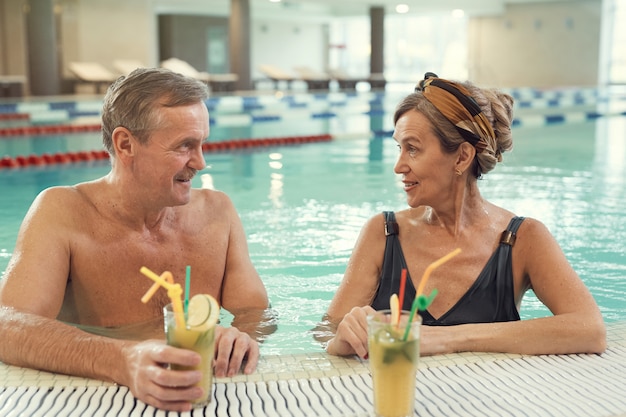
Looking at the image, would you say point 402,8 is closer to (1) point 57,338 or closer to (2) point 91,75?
(2) point 91,75

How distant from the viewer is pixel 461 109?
2.35m

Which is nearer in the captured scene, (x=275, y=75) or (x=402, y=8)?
(x=275, y=75)

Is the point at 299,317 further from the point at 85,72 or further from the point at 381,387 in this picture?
the point at 85,72

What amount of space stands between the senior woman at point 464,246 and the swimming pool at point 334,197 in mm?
567

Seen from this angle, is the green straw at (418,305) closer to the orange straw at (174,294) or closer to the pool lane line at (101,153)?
the orange straw at (174,294)

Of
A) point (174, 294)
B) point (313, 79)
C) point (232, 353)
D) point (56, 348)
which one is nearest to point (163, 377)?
point (174, 294)

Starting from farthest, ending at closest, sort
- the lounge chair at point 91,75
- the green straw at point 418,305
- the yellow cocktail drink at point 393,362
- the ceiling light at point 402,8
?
1. the ceiling light at point 402,8
2. the lounge chair at point 91,75
3. the yellow cocktail drink at point 393,362
4. the green straw at point 418,305

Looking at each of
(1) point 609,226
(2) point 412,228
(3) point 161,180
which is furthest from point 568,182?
(3) point 161,180

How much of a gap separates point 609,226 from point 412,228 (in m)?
3.85

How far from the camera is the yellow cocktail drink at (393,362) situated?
59.3 inches

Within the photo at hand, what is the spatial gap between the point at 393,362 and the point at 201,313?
399mm

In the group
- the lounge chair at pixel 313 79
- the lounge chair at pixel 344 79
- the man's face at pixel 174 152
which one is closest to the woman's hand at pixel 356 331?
the man's face at pixel 174 152

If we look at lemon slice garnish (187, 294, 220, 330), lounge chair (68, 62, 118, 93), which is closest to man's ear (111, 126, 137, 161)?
lemon slice garnish (187, 294, 220, 330)

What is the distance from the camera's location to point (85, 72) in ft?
72.2
